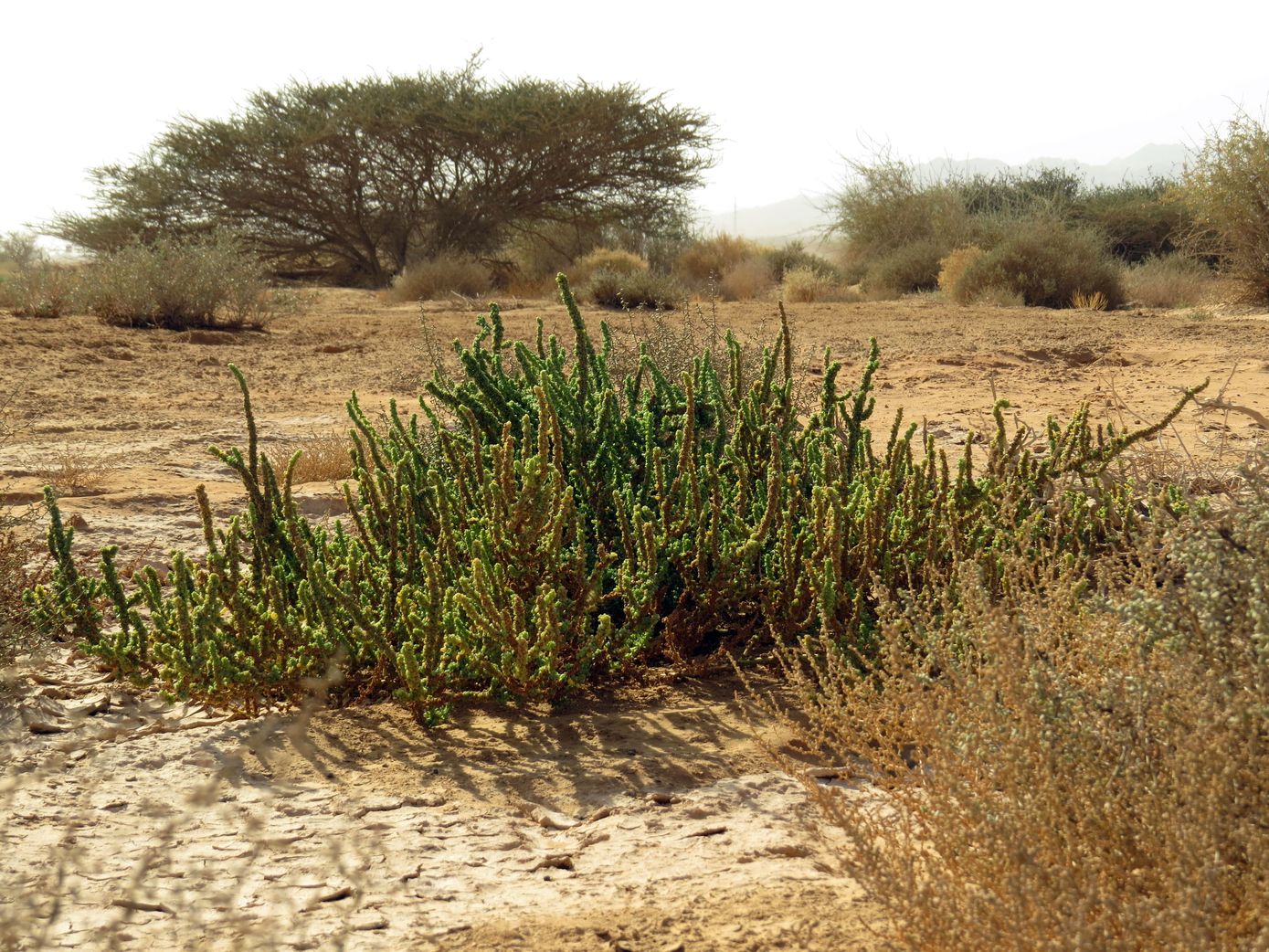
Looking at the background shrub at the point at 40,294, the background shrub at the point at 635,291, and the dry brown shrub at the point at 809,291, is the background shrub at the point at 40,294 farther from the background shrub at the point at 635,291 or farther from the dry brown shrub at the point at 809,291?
the dry brown shrub at the point at 809,291

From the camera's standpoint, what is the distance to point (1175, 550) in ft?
6.30

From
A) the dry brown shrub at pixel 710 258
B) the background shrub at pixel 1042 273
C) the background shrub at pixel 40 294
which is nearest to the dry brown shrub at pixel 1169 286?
the background shrub at pixel 1042 273

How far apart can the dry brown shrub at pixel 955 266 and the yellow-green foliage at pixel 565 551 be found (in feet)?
38.0

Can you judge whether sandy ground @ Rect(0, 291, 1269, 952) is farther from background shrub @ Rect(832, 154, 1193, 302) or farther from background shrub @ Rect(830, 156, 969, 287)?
background shrub @ Rect(830, 156, 969, 287)

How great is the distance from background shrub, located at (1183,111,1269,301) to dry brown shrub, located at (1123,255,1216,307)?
1.25 ft

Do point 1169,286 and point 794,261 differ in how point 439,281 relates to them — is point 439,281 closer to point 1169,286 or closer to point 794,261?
point 794,261

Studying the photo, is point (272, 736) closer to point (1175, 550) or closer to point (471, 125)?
point (1175, 550)

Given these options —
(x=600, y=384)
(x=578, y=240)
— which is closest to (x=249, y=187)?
(x=578, y=240)

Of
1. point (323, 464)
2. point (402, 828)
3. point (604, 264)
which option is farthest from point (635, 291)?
point (402, 828)

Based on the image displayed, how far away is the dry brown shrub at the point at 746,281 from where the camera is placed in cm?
1608

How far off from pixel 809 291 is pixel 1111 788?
14094 mm

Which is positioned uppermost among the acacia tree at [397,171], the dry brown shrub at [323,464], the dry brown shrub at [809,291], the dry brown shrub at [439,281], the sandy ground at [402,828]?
the acacia tree at [397,171]

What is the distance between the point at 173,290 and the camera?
11531mm

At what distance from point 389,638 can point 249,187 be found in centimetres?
1857
